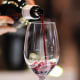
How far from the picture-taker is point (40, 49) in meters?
0.58

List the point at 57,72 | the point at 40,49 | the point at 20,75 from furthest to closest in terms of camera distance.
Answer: the point at 57,72 < the point at 20,75 < the point at 40,49

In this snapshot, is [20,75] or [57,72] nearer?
[20,75]

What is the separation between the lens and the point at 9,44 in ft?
6.40

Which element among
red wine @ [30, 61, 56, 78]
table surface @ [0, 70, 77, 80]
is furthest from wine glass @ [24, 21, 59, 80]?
table surface @ [0, 70, 77, 80]

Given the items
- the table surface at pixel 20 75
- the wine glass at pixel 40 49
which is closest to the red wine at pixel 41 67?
the wine glass at pixel 40 49

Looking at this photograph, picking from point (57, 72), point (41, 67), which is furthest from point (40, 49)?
point (57, 72)

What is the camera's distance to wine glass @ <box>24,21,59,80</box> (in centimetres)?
58

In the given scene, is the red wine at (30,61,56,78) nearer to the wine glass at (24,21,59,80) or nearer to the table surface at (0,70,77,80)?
the wine glass at (24,21,59,80)

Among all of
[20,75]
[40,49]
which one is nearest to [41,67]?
[40,49]

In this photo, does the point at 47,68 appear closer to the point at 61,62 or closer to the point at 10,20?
the point at 10,20

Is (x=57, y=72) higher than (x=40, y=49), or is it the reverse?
(x=40, y=49)

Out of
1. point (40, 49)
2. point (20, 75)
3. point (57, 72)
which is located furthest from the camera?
point (57, 72)

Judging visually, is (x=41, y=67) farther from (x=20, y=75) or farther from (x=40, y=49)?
(x=20, y=75)

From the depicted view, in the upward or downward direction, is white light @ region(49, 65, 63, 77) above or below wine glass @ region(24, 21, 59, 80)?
below
